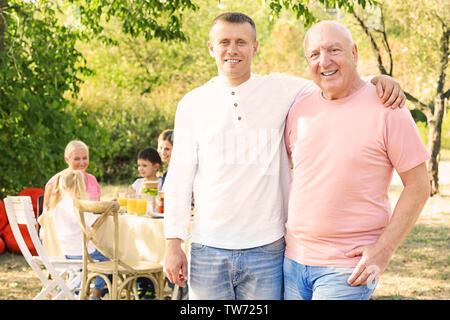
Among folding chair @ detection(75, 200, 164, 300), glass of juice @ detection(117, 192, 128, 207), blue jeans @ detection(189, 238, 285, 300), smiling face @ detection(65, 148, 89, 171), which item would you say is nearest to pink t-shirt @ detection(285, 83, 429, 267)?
blue jeans @ detection(189, 238, 285, 300)

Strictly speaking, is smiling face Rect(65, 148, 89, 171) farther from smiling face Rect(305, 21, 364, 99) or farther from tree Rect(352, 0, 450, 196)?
tree Rect(352, 0, 450, 196)

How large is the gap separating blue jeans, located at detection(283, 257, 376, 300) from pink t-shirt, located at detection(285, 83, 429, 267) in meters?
0.03

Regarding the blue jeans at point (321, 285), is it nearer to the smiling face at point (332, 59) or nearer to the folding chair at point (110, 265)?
the smiling face at point (332, 59)

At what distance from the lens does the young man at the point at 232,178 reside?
8.41 feet

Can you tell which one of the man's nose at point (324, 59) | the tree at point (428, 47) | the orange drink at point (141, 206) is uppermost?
the tree at point (428, 47)

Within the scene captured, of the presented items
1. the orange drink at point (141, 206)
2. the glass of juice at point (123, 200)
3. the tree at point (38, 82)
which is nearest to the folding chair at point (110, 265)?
the orange drink at point (141, 206)

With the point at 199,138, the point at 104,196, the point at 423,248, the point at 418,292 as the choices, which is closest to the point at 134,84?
the point at 104,196

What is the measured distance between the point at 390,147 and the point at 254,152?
1.71 feet

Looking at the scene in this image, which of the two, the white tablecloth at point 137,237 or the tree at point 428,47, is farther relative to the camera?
the tree at point 428,47

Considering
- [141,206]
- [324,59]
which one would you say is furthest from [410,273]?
[324,59]

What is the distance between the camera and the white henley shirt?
257 cm

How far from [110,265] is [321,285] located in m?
3.33

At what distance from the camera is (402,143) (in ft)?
7.72
